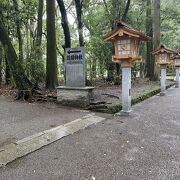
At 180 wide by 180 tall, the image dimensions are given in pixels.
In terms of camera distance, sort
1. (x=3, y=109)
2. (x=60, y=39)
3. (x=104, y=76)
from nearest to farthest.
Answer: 1. (x=3, y=109)
2. (x=104, y=76)
3. (x=60, y=39)

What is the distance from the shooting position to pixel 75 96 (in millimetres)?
7129

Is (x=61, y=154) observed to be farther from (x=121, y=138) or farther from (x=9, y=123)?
(x=9, y=123)

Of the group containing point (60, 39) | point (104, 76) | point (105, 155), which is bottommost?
point (105, 155)

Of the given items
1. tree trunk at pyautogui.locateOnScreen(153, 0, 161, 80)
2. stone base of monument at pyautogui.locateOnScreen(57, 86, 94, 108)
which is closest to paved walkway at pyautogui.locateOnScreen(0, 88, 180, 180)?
stone base of monument at pyautogui.locateOnScreen(57, 86, 94, 108)

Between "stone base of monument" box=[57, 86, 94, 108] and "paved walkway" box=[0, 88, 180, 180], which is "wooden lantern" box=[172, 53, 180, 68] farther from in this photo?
"paved walkway" box=[0, 88, 180, 180]

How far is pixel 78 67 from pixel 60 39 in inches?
564

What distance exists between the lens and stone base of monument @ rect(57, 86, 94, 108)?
6958 mm

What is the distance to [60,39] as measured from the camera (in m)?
20.7

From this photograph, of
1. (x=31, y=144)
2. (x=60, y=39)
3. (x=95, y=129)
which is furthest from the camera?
(x=60, y=39)

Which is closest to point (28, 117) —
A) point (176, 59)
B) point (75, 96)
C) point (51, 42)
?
point (75, 96)

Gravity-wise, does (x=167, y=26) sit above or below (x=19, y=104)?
above

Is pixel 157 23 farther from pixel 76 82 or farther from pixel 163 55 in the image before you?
pixel 76 82

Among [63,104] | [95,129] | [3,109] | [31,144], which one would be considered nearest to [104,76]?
[63,104]

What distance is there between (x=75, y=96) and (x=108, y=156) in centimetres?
380
